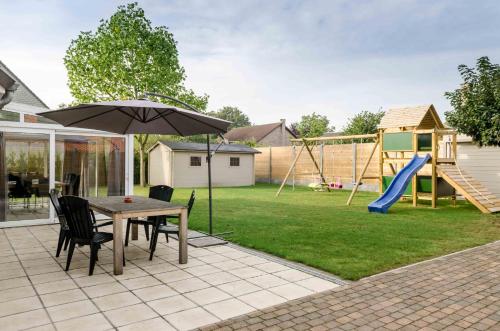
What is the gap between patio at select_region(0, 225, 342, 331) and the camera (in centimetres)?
310

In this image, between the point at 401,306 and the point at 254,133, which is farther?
the point at 254,133

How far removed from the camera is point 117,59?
18375mm

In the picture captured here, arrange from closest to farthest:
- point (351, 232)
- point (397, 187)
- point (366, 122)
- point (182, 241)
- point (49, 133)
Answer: point (182, 241) → point (351, 232) → point (49, 133) → point (397, 187) → point (366, 122)

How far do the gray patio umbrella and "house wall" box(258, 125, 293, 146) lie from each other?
30.0m

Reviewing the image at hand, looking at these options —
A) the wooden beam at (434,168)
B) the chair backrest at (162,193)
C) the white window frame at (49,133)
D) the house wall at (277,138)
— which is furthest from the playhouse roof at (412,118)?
the house wall at (277,138)

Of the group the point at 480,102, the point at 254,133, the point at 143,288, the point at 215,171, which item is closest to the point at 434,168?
the point at 480,102

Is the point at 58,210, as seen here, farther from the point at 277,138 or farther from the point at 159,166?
the point at 277,138

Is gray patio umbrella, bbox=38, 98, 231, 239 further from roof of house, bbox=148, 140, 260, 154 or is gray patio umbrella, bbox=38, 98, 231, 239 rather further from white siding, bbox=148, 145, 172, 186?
white siding, bbox=148, 145, 172, 186

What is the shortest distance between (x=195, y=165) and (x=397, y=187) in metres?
11.8

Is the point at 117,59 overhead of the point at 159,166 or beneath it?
overhead

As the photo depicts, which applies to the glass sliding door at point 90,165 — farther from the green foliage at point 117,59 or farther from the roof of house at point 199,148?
the green foliage at point 117,59

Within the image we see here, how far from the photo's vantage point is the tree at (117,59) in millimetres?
18328

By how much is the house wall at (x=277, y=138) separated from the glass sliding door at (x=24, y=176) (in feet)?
95.7

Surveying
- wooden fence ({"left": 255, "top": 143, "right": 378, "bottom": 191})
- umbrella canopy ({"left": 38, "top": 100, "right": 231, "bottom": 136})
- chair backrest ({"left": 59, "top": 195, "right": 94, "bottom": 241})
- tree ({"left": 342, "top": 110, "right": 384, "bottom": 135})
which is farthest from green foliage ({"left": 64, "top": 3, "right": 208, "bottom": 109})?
tree ({"left": 342, "top": 110, "right": 384, "bottom": 135})
